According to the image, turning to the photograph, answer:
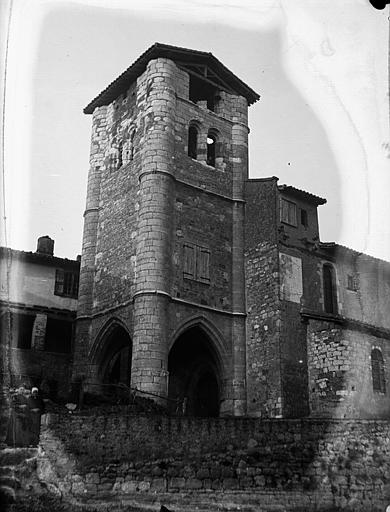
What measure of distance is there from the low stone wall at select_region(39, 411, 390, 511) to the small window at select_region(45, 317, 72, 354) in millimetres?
11586

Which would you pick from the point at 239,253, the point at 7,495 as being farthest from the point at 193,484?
the point at 239,253

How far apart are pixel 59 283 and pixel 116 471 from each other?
15.2 metres

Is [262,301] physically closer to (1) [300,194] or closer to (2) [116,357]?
(1) [300,194]

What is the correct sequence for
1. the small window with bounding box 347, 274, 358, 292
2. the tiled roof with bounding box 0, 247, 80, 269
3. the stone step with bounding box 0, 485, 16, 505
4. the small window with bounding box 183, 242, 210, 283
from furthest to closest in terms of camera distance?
the tiled roof with bounding box 0, 247, 80, 269
the small window with bounding box 347, 274, 358, 292
the small window with bounding box 183, 242, 210, 283
the stone step with bounding box 0, 485, 16, 505

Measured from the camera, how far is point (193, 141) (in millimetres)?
29531

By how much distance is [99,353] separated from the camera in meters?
27.4

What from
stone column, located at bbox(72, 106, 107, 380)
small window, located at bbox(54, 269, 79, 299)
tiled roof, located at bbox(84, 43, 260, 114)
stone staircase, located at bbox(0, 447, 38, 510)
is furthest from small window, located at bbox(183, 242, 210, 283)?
stone staircase, located at bbox(0, 447, 38, 510)

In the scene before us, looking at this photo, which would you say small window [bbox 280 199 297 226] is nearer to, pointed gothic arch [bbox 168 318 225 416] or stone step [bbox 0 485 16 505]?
pointed gothic arch [bbox 168 318 225 416]

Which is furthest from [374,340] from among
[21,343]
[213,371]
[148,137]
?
[21,343]

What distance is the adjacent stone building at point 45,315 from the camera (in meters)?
26.5

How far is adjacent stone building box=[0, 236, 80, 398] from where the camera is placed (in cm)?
2652

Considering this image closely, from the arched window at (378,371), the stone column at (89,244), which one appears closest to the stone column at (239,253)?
the arched window at (378,371)

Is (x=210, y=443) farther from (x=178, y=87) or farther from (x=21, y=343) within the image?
(x=178, y=87)

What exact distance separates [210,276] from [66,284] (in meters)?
7.23
